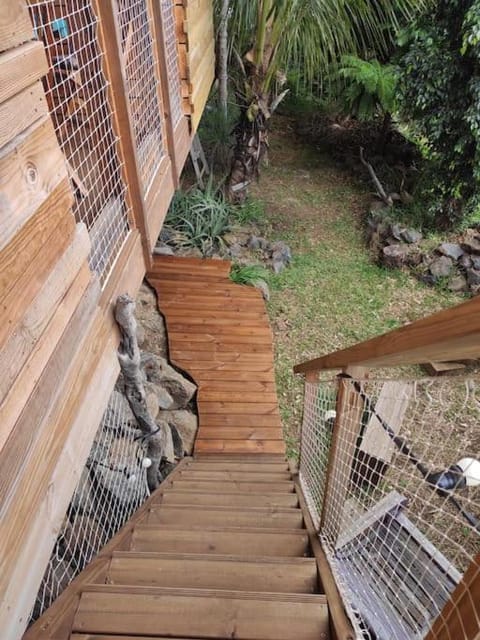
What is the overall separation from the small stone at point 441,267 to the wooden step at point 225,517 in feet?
14.2

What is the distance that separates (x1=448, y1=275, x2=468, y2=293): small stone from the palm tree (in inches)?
114

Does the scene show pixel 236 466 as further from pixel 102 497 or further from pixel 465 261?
pixel 465 261

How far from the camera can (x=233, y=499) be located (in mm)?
2162

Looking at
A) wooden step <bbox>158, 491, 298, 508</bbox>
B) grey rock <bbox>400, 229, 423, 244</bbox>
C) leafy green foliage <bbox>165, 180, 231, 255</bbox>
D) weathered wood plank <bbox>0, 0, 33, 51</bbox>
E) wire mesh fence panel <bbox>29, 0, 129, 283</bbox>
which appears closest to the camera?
weathered wood plank <bbox>0, 0, 33, 51</bbox>

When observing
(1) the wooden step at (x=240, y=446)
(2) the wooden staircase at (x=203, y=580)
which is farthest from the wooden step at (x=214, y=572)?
(1) the wooden step at (x=240, y=446)

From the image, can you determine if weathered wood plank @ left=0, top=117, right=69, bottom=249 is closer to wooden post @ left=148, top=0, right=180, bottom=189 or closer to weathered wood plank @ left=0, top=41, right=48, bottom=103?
weathered wood plank @ left=0, top=41, right=48, bottom=103

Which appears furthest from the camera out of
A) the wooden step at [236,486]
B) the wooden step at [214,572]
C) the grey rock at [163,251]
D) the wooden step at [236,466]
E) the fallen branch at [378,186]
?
the fallen branch at [378,186]

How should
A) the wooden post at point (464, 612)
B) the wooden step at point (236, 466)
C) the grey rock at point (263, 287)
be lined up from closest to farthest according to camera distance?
the wooden post at point (464, 612), the wooden step at point (236, 466), the grey rock at point (263, 287)

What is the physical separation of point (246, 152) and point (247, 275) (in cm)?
199

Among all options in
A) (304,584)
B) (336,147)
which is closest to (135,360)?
(304,584)

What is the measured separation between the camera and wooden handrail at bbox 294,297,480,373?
0.60 m

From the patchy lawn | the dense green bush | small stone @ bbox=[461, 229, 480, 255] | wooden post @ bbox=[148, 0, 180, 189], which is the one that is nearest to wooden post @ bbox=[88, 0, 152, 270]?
wooden post @ bbox=[148, 0, 180, 189]

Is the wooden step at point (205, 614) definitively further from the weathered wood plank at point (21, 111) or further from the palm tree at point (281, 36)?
the palm tree at point (281, 36)

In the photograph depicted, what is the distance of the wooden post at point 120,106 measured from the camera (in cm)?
150
